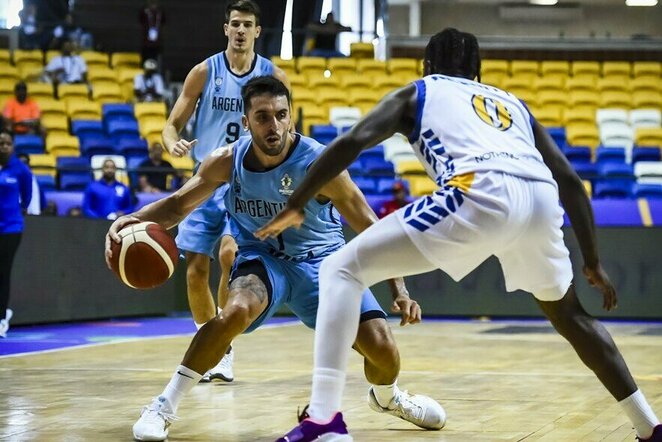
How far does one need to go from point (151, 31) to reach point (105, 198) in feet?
21.9

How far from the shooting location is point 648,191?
611 inches

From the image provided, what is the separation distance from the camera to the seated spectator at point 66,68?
18906mm

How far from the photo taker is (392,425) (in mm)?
5512

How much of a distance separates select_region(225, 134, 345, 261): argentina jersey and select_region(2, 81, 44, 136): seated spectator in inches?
470

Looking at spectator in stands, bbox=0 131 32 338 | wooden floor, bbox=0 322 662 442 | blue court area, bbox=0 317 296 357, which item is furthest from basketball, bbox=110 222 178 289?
spectator in stands, bbox=0 131 32 338

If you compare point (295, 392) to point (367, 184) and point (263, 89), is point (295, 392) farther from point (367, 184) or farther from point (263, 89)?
point (367, 184)

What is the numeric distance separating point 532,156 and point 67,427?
2495 mm

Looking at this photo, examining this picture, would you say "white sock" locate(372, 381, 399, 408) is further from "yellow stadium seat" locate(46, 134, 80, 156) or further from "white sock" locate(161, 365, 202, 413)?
"yellow stadium seat" locate(46, 134, 80, 156)

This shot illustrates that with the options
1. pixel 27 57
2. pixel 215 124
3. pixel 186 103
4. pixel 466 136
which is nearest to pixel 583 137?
pixel 27 57

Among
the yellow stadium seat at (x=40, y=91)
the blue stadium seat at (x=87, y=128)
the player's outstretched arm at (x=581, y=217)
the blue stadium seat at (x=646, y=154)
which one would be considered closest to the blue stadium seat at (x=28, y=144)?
the blue stadium seat at (x=87, y=128)

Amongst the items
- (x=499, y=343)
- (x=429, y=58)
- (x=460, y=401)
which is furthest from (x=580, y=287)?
(x=429, y=58)

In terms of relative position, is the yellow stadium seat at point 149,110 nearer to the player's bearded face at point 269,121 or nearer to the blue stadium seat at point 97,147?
the blue stadium seat at point 97,147

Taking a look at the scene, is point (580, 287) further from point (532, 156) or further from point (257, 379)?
point (532, 156)

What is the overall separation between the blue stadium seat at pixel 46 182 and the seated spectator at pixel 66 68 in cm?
411
